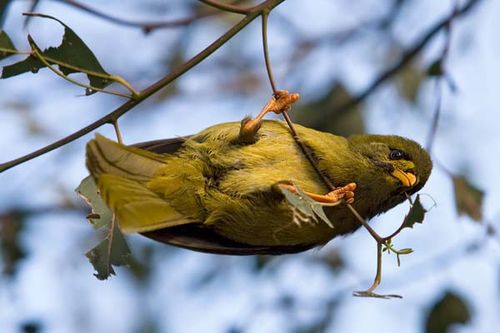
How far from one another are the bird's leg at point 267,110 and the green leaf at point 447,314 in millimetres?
1662

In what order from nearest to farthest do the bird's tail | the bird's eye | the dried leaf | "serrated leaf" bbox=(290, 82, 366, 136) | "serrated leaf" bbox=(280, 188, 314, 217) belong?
1. "serrated leaf" bbox=(280, 188, 314, 217)
2. the bird's tail
3. the bird's eye
4. the dried leaf
5. "serrated leaf" bbox=(290, 82, 366, 136)

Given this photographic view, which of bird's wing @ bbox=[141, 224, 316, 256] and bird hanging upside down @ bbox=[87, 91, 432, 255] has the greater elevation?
bird hanging upside down @ bbox=[87, 91, 432, 255]

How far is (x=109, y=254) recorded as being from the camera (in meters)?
3.39

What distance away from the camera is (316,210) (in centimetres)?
299

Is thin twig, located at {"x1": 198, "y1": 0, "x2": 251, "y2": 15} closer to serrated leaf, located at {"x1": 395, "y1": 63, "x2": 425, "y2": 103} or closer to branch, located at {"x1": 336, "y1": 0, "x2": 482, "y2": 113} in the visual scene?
branch, located at {"x1": 336, "y1": 0, "x2": 482, "y2": 113}

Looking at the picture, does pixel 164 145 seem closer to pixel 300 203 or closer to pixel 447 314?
pixel 300 203

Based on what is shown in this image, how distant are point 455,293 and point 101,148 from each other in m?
2.55

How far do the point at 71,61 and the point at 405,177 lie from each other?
171cm

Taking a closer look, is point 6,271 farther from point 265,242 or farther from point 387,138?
point 387,138

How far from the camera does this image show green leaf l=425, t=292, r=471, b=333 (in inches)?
186

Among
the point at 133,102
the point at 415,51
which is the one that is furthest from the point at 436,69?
the point at 133,102

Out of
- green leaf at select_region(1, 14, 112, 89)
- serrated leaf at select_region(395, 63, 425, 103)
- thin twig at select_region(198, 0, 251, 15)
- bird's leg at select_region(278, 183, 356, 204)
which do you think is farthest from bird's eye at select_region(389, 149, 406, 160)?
serrated leaf at select_region(395, 63, 425, 103)

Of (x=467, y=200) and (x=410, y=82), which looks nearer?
(x=467, y=200)

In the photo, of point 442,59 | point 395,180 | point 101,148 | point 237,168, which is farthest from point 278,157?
point 442,59
